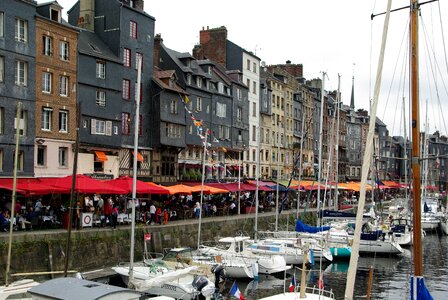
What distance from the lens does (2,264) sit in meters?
24.3

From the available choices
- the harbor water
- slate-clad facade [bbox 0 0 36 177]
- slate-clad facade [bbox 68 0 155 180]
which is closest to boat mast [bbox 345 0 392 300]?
the harbor water

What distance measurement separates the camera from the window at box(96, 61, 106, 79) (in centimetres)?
4241

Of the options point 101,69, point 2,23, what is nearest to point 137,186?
point 2,23

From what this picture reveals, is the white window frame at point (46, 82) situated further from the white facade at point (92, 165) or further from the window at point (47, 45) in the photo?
the white facade at point (92, 165)

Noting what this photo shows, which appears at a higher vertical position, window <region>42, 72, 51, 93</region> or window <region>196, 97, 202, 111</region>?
window <region>196, 97, 202, 111</region>

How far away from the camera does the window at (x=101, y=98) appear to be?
42.5 meters

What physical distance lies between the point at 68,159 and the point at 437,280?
2567 centimetres

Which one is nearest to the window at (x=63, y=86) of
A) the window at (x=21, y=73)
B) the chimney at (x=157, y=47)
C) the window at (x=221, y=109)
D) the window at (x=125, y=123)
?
the window at (x=21, y=73)

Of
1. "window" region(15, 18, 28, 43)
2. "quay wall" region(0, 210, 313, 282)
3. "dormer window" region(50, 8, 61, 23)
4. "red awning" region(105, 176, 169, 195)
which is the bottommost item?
"quay wall" region(0, 210, 313, 282)

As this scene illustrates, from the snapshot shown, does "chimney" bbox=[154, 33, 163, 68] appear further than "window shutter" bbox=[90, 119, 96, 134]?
Yes

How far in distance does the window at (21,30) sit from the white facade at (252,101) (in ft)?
117

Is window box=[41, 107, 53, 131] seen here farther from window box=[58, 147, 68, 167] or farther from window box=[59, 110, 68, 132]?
window box=[58, 147, 68, 167]

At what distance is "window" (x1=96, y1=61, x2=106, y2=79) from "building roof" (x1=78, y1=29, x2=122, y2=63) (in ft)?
1.76

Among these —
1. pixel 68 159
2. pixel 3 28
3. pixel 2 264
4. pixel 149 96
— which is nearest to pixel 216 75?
pixel 149 96
